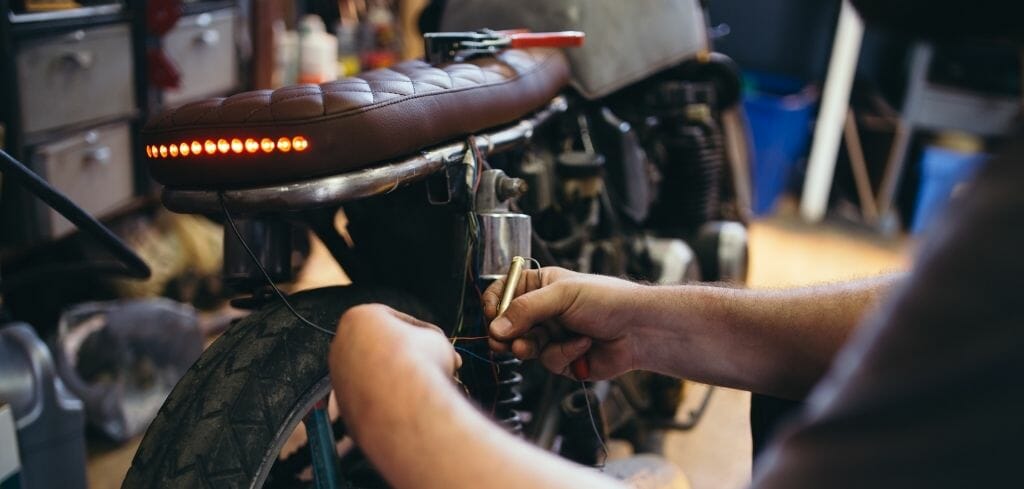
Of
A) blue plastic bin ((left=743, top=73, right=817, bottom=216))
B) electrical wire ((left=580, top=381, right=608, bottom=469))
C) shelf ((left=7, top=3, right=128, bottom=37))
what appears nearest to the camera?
electrical wire ((left=580, top=381, right=608, bottom=469))

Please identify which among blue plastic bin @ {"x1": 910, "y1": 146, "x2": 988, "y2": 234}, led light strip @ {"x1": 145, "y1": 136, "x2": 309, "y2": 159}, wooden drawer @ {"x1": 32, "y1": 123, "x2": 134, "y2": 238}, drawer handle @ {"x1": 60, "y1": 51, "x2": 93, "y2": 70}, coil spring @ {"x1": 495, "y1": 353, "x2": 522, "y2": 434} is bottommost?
blue plastic bin @ {"x1": 910, "y1": 146, "x2": 988, "y2": 234}

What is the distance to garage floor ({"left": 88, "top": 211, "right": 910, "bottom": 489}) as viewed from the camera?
1.70 m

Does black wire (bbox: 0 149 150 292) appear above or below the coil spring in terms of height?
above

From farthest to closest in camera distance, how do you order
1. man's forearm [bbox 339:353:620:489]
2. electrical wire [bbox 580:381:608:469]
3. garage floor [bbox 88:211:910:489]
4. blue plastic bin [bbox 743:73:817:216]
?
blue plastic bin [bbox 743:73:817:216] → garage floor [bbox 88:211:910:489] → electrical wire [bbox 580:381:608:469] → man's forearm [bbox 339:353:620:489]

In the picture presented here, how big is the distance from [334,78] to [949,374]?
1.87 meters

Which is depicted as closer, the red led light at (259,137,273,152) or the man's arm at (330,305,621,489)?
the man's arm at (330,305,621,489)

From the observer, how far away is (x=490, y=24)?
59.1 inches

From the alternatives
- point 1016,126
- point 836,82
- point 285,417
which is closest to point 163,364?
point 285,417

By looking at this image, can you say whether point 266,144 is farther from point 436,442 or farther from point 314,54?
point 314,54

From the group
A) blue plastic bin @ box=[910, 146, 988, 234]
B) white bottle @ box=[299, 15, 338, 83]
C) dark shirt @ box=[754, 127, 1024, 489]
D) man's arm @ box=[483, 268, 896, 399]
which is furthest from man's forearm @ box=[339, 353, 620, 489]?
blue plastic bin @ box=[910, 146, 988, 234]

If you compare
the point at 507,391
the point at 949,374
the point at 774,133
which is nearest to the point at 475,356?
the point at 507,391

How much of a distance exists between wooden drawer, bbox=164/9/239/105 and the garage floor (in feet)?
2.10

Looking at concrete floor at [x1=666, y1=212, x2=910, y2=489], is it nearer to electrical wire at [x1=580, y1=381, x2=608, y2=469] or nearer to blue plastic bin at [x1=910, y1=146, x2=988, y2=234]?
blue plastic bin at [x1=910, y1=146, x2=988, y2=234]

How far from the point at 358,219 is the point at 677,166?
40.9 inches
